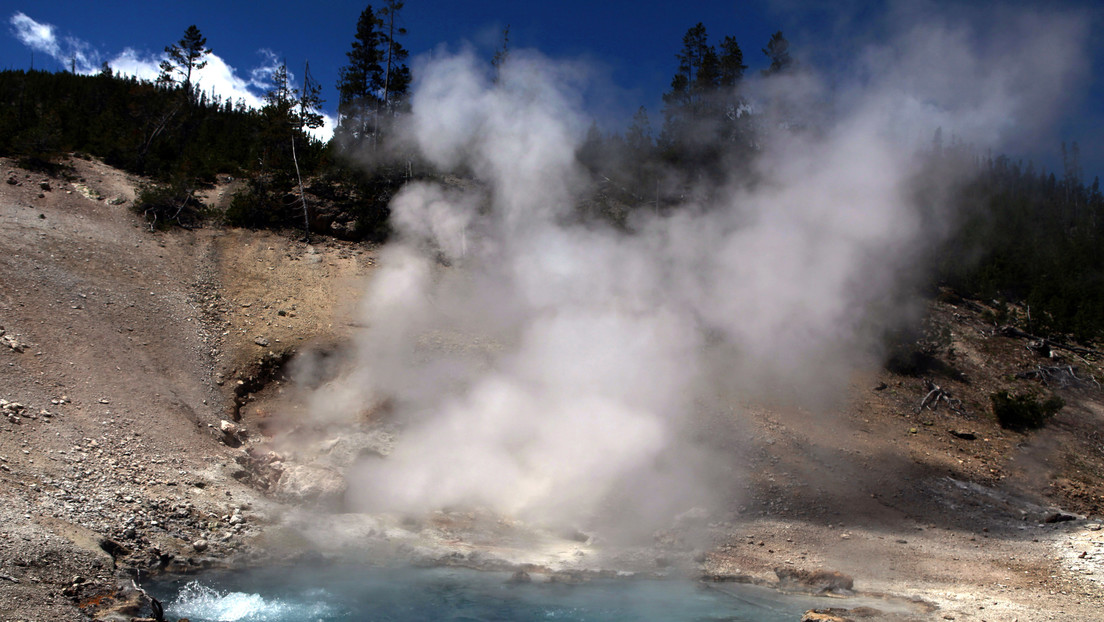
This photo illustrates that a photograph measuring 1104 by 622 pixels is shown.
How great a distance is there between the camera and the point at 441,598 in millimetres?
7625

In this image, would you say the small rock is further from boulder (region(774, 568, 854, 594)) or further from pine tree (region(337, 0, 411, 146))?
pine tree (region(337, 0, 411, 146))

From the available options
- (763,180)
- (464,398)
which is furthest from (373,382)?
(763,180)

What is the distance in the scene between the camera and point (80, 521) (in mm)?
7504

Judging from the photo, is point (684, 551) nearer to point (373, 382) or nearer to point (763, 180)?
point (373, 382)

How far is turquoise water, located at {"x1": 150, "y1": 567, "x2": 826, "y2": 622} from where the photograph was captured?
22.9ft

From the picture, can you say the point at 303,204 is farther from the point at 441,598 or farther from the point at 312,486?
the point at 441,598

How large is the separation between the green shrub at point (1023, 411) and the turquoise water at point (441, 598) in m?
9.48

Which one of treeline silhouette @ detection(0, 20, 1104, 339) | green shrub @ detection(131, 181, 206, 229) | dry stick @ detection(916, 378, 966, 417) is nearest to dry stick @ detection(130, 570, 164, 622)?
treeline silhouette @ detection(0, 20, 1104, 339)

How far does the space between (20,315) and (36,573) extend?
7040 millimetres

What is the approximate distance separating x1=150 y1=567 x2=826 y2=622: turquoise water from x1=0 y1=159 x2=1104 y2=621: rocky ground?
0.39m

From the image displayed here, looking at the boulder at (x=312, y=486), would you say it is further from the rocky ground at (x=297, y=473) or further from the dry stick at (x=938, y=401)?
the dry stick at (x=938, y=401)

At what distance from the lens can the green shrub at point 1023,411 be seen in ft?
45.9

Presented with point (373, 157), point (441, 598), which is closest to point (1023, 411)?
point (441, 598)

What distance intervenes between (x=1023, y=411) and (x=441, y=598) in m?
13.7
